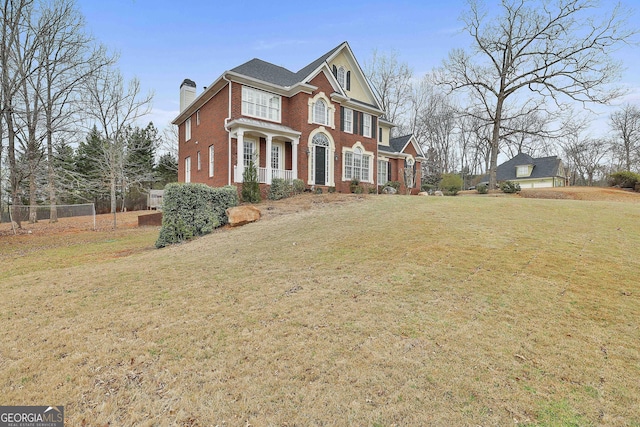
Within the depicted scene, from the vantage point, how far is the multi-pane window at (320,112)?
723 inches

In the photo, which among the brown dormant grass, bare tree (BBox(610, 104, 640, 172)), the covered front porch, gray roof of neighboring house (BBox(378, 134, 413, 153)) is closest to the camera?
the brown dormant grass

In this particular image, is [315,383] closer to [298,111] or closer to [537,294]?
[537,294]

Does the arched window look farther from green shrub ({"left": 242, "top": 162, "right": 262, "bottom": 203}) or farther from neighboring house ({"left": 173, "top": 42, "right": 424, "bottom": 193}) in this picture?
green shrub ({"left": 242, "top": 162, "right": 262, "bottom": 203})

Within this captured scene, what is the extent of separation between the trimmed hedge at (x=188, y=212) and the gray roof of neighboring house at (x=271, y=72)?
870 cm

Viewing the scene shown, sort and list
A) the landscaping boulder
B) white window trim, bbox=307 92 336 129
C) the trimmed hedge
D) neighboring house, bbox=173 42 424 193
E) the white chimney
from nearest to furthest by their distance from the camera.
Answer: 1. the trimmed hedge
2. the landscaping boulder
3. neighboring house, bbox=173 42 424 193
4. white window trim, bbox=307 92 336 129
5. the white chimney

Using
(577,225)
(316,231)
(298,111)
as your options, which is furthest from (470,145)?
(316,231)

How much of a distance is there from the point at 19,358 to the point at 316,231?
6478 mm

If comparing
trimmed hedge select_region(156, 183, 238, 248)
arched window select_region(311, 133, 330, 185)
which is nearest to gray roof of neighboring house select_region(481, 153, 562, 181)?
arched window select_region(311, 133, 330, 185)

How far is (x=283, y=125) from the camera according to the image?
1781cm

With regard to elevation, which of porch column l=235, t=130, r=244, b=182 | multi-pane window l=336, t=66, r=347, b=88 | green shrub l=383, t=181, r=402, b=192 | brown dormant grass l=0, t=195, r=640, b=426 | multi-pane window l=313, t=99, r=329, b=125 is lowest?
brown dormant grass l=0, t=195, r=640, b=426

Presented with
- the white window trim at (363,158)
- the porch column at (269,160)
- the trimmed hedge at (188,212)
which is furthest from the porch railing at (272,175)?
the white window trim at (363,158)

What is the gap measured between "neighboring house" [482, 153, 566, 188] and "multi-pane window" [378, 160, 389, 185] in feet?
68.6

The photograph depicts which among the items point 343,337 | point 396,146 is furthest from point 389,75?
point 343,337

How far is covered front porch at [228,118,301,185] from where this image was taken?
1548cm
